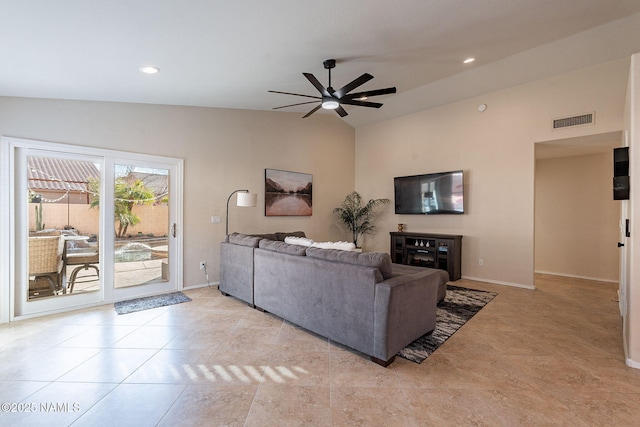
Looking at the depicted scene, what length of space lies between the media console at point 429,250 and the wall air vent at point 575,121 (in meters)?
2.28

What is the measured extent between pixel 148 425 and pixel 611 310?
5039 mm

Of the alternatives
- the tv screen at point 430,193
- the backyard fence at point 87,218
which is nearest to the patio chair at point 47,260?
the backyard fence at point 87,218

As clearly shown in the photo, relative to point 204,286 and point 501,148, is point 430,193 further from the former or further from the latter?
point 204,286

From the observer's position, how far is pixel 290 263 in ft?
9.89

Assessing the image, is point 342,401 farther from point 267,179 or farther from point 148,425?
point 267,179

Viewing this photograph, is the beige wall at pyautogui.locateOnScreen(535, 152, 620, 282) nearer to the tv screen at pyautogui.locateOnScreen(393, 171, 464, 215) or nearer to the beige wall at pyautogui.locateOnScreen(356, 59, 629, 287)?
the beige wall at pyautogui.locateOnScreen(356, 59, 629, 287)

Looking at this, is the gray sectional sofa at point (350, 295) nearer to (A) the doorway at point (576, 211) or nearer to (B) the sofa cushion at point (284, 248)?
(B) the sofa cushion at point (284, 248)

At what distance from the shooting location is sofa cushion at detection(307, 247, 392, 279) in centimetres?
235

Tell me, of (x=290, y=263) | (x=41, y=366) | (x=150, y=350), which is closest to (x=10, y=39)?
(x=41, y=366)

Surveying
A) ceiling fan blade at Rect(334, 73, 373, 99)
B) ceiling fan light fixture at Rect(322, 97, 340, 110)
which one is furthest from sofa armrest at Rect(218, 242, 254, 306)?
ceiling fan blade at Rect(334, 73, 373, 99)

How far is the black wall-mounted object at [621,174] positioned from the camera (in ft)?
7.64

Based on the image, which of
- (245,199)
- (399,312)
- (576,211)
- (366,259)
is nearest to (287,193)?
(245,199)

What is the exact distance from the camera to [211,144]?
4703mm

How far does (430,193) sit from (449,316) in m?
2.88
